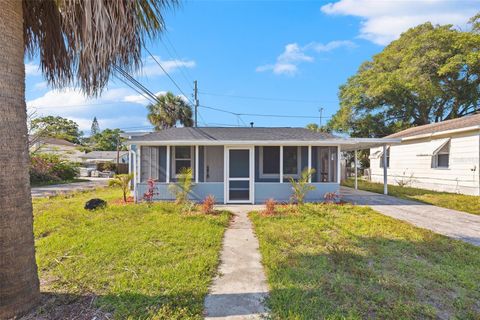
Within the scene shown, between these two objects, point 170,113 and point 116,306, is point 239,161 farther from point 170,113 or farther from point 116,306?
point 170,113

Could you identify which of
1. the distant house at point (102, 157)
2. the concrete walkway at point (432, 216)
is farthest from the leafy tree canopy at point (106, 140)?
the concrete walkway at point (432, 216)

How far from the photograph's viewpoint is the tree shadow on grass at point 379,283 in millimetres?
3018

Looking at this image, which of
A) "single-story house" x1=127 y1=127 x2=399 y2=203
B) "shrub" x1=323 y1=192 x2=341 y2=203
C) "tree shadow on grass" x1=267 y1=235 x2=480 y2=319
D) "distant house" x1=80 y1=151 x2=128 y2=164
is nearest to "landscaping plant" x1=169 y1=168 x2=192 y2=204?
"single-story house" x1=127 y1=127 x2=399 y2=203

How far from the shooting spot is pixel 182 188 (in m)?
9.82

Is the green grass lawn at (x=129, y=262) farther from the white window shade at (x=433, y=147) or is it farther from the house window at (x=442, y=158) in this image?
the house window at (x=442, y=158)

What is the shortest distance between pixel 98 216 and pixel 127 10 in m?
6.30

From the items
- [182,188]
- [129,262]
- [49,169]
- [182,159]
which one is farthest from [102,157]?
[129,262]

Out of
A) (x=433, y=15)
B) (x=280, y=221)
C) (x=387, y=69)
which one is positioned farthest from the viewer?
(x=387, y=69)

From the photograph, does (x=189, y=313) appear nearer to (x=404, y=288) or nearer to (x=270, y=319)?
(x=270, y=319)

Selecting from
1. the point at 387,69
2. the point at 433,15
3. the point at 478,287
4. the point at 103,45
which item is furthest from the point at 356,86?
the point at 103,45

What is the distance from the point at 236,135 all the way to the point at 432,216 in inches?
301

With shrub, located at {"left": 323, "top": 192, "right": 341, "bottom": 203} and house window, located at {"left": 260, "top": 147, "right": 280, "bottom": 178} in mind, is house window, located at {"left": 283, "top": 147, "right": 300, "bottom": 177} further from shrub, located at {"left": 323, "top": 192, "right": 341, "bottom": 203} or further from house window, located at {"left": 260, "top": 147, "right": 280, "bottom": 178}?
shrub, located at {"left": 323, "top": 192, "right": 341, "bottom": 203}

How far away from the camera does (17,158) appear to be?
2.72 meters

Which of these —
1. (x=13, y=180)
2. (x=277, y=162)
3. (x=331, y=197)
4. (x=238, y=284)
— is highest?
(x=277, y=162)
